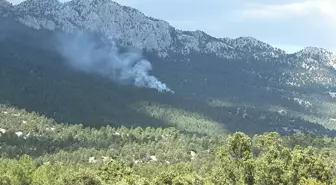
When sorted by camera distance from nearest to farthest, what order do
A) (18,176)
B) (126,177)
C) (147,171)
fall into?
(126,177) → (18,176) → (147,171)

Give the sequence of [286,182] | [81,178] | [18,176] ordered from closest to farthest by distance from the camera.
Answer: [286,182], [81,178], [18,176]

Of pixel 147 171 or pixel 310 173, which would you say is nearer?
pixel 310 173

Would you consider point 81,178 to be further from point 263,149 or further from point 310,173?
point 310,173

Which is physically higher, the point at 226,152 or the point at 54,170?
the point at 226,152

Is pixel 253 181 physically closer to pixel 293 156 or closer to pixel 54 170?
pixel 293 156

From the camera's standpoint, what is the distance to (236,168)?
71.7m

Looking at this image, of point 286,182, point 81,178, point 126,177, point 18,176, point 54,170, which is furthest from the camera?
point 54,170

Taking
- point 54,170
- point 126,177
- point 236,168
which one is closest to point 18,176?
point 54,170

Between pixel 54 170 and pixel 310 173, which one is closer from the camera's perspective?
pixel 310 173

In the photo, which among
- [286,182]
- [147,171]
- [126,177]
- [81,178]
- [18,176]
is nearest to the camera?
[286,182]

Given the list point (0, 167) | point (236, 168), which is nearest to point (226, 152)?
point (236, 168)

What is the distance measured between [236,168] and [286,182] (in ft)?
22.4

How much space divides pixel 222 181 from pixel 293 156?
10506 millimetres

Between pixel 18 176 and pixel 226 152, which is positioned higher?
pixel 226 152
